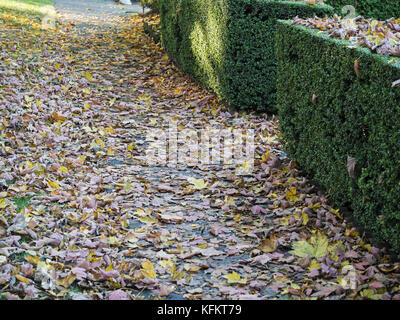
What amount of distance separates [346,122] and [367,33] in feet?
3.38

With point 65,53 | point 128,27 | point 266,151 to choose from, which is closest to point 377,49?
point 266,151

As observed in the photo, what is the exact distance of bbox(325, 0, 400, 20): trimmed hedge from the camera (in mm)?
10070

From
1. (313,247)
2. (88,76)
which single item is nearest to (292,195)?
(313,247)

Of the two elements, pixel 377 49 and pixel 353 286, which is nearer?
pixel 353 286

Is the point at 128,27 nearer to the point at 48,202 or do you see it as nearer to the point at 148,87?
the point at 148,87

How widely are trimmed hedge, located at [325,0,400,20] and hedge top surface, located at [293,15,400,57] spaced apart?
4.70 metres

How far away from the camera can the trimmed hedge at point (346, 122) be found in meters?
3.56

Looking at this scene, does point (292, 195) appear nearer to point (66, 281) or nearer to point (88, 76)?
point (66, 281)

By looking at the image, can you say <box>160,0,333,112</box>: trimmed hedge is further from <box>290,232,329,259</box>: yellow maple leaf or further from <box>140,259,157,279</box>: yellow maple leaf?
<box>140,259,157,279</box>: yellow maple leaf

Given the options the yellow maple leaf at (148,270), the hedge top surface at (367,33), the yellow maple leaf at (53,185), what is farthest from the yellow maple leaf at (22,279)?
the hedge top surface at (367,33)

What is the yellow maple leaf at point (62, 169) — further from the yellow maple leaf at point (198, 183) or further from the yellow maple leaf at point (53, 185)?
the yellow maple leaf at point (198, 183)

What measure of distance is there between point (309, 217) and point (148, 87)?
228 inches

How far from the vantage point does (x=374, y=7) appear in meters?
10.3

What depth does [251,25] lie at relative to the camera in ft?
24.6
